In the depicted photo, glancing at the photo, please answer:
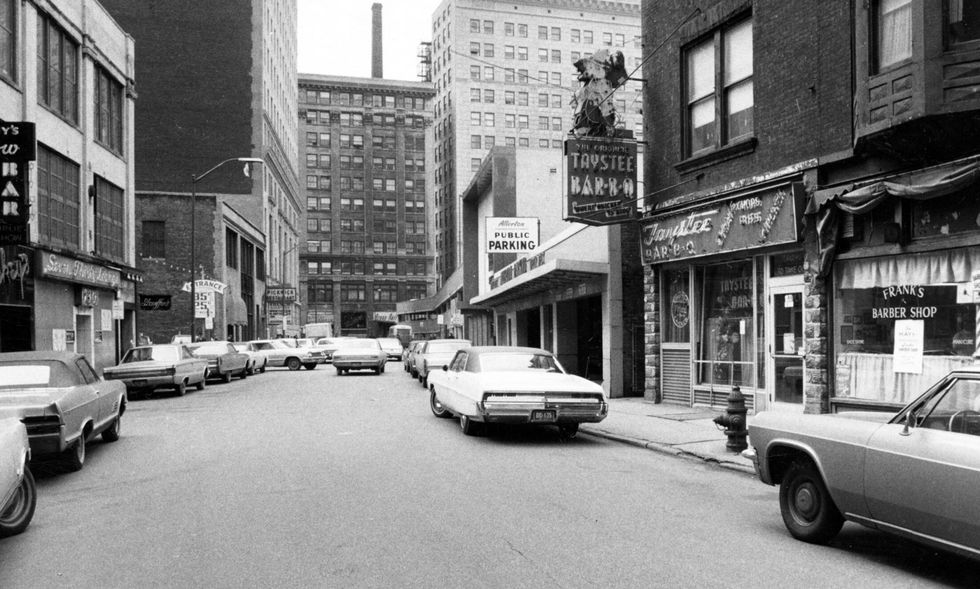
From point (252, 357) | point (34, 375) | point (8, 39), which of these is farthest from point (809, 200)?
point (252, 357)

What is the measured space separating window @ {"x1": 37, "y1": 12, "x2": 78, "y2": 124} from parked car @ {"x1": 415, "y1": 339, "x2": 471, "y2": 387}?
12784 mm

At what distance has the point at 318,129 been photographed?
393 ft

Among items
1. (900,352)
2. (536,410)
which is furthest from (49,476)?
(900,352)

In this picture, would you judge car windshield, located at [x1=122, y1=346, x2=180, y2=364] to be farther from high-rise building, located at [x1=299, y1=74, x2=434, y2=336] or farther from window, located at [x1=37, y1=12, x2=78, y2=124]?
high-rise building, located at [x1=299, y1=74, x2=434, y2=336]

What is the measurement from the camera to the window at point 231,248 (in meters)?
49.8

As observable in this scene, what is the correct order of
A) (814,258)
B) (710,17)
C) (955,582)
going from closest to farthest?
(955,582) → (814,258) → (710,17)

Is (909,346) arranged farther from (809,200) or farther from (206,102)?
(206,102)

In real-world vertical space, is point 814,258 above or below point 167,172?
below

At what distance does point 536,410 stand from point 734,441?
267 cm

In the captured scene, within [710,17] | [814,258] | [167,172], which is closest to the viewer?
[814,258]

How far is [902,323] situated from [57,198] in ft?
73.5

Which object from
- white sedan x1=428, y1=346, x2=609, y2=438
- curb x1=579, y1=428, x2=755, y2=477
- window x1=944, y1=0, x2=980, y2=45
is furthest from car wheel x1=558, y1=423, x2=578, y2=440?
window x1=944, y1=0, x2=980, y2=45

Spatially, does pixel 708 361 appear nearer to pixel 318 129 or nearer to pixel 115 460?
pixel 115 460

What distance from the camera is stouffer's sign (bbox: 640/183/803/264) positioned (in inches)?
515
